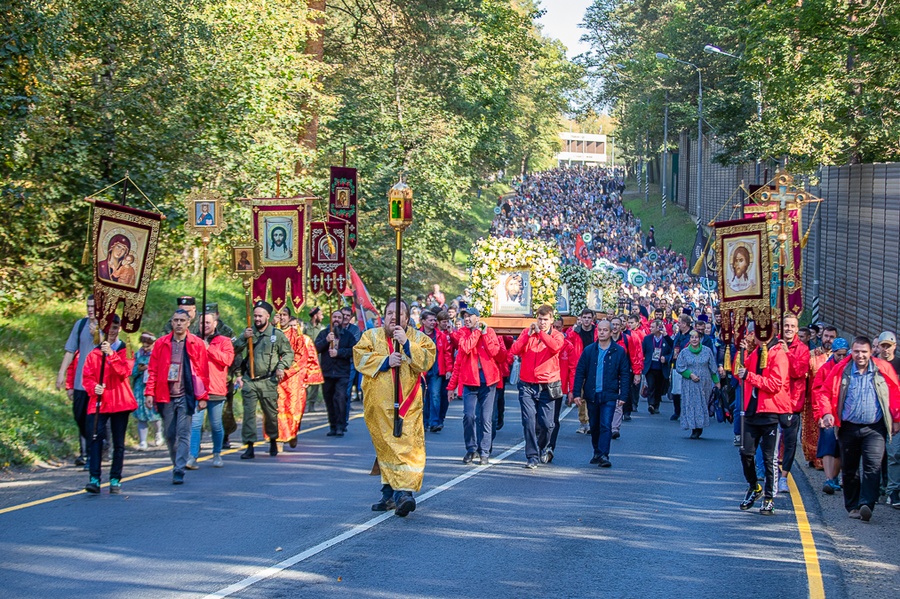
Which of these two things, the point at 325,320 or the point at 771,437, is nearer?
the point at 771,437

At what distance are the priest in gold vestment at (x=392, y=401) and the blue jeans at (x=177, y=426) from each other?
107 inches

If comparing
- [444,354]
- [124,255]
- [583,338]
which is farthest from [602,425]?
[124,255]

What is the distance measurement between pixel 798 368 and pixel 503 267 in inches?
314

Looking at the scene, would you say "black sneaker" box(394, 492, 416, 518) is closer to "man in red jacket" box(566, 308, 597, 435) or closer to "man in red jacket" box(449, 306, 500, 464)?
"man in red jacket" box(449, 306, 500, 464)

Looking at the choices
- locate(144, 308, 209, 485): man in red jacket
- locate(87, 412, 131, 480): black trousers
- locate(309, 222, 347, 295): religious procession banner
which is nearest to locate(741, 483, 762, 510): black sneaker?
locate(144, 308, 209, 485): man in red jacket

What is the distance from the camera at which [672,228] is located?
69625mm

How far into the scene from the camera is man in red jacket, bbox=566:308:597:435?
744 inches

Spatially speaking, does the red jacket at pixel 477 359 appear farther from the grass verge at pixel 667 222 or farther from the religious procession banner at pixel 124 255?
the grass verge at pixel 667 222

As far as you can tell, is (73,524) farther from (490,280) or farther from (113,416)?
(490,280)

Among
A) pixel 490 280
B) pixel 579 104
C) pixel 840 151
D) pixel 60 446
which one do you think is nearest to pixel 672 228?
pixel 579 104

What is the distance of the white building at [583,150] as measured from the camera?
595 ft

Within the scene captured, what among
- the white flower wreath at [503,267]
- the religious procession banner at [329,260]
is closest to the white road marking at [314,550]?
the white flower wreath at [503,267]

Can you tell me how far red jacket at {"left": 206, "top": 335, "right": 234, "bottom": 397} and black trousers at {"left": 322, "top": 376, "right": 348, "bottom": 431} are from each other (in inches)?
153

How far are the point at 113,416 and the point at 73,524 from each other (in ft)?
6.33
